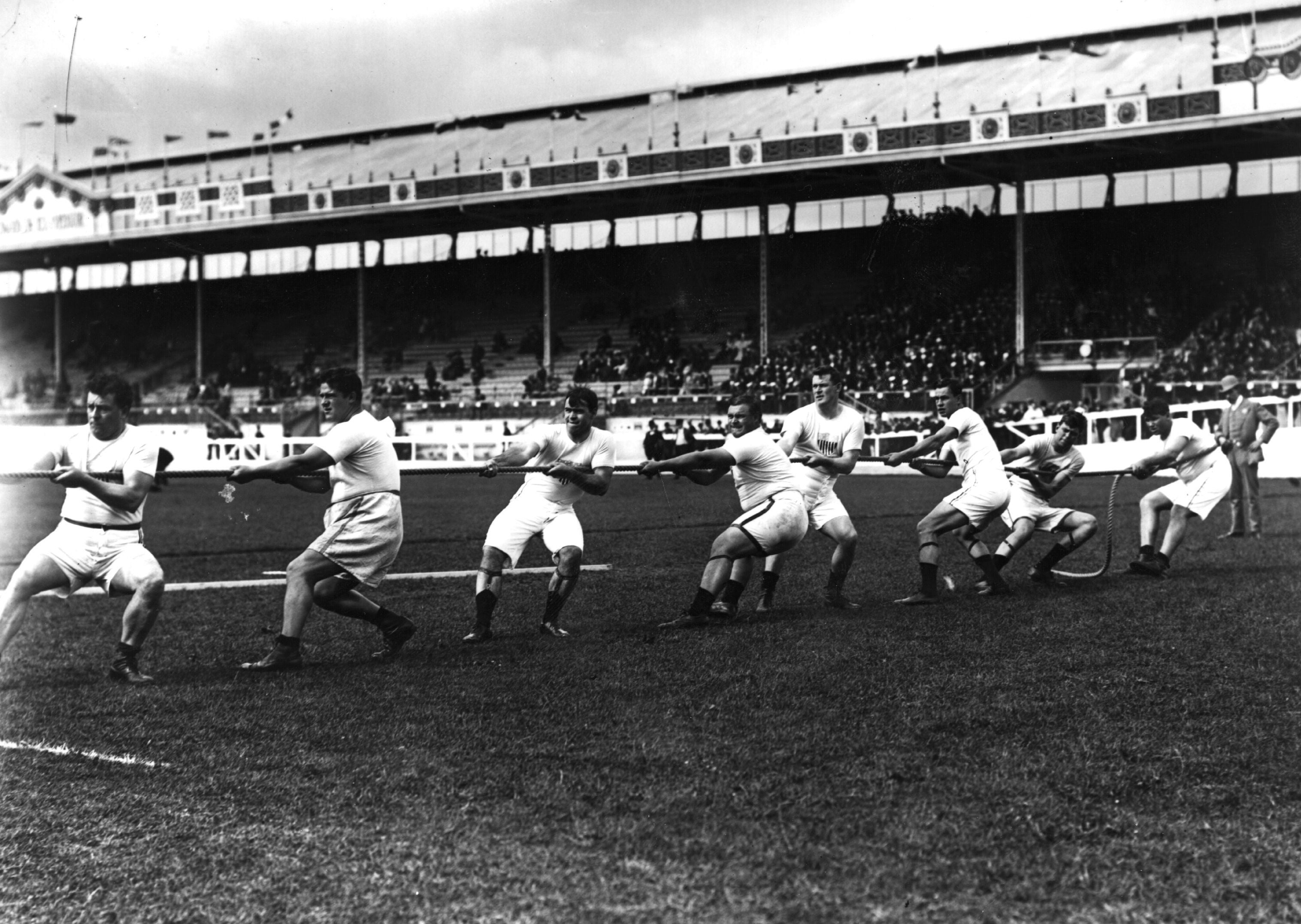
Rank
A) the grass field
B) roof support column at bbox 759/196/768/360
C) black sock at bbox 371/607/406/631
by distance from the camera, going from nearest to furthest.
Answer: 1. the grass field
2. black sock at bbox 371/607/406/631
3. roof support column at bbox 759/196/768/360

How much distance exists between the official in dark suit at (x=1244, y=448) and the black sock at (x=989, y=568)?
5.29 metres

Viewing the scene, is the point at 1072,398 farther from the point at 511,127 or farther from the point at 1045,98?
the point at 511,127

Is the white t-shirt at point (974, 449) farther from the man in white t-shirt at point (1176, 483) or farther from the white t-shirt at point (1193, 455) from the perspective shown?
the white t-shirt at point (1193, 455)

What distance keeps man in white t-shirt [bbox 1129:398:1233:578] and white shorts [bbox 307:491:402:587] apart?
6.50 metres

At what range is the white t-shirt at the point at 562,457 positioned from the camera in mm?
8984

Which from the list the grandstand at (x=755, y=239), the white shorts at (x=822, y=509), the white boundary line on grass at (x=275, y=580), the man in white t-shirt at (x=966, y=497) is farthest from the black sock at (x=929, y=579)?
the grandstand at (x=755, y=239)

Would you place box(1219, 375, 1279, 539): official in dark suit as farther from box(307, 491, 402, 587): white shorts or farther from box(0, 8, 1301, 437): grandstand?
box(307, 491, 402, 587): white shorts

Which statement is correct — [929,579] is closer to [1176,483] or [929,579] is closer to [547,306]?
[1176,483]

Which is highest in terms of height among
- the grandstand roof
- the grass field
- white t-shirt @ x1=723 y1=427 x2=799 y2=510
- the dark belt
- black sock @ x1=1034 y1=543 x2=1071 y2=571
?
the grandstand roof

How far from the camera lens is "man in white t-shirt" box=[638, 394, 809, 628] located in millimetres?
9062

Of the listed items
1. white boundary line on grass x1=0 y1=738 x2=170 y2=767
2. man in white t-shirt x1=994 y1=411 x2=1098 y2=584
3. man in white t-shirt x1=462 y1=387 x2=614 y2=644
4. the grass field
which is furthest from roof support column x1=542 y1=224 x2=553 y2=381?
white boundary line on grass x1=0 y1=738 x2=170 y2=767

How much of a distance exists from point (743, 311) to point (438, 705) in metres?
34.2

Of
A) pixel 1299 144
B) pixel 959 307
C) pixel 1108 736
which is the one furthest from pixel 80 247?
pixel 1108 736

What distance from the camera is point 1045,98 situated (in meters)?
35.1
